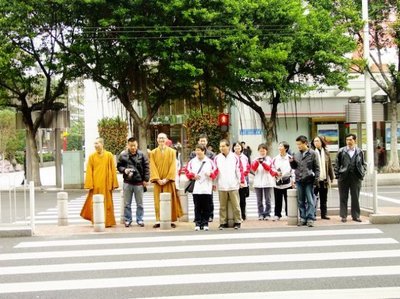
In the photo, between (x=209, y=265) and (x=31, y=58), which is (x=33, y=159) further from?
(x=209, y=265)

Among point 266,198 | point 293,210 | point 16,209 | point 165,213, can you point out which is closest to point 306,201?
point 293,210

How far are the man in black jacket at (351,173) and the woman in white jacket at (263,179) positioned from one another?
1.37 meters

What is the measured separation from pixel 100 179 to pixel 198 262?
388 cm

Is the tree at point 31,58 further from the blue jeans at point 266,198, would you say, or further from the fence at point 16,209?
the blue jeans at point 266,198

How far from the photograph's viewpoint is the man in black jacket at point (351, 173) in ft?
36.9

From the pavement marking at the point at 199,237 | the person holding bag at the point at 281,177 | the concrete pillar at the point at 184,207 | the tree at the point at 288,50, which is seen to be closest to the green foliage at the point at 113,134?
the tree at the point at 288,50

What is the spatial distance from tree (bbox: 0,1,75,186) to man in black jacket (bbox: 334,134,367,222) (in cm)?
1421

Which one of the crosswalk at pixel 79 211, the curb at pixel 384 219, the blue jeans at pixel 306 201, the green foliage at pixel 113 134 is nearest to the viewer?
the blue jeans at pixel 306 201

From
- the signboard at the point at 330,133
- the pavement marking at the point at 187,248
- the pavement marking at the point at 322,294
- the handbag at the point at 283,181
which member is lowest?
the pavement marking at the point at 322,294

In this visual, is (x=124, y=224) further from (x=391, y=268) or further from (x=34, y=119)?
(x=34, y=119)

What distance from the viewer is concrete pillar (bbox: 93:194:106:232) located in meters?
10.7

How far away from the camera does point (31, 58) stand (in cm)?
2386

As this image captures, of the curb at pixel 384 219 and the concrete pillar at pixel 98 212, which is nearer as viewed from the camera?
the concrete pillar at pixel 98 212

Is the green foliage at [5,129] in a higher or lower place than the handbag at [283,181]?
higher
